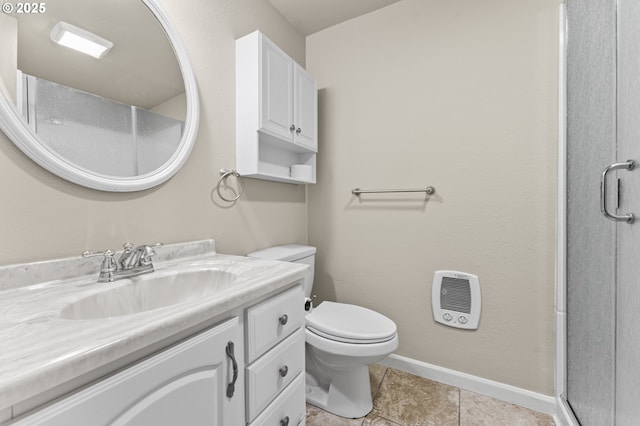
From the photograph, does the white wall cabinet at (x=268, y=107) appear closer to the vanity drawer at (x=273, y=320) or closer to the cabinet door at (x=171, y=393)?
the vanity drawer at (x=273, y=320)

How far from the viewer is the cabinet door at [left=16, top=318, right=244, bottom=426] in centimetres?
41

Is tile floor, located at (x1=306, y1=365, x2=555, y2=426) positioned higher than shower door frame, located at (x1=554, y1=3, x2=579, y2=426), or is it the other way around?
shower door frame, located at (x1=554, y1=3, x2=579, y2=426)

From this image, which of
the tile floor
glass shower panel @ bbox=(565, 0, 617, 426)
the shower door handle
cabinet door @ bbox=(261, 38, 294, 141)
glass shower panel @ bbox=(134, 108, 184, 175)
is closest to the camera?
the shower door handle

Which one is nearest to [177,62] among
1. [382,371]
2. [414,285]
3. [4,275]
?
[4,275]

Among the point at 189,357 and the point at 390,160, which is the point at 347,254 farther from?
the point at 189,357

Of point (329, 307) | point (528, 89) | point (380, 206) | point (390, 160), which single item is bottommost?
point (329, 307)

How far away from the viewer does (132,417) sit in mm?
465

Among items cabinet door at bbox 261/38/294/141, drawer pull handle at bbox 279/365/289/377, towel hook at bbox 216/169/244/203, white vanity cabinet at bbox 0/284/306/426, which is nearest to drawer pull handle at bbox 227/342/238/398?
white vanity cabinet at bbox 0/284/306/426

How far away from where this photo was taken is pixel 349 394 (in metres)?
1.32

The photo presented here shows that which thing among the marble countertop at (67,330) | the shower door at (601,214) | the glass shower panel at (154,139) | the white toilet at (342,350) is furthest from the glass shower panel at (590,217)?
the glass shower panel at (154,139)

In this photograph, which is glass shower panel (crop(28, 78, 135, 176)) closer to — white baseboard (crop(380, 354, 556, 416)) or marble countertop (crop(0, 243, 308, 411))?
marble countertop (crop(0, 243, 308, 411))

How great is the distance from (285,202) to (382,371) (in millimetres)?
1215

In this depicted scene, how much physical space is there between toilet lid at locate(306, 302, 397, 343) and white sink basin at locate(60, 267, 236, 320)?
56cm

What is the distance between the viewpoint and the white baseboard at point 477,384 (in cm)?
134
